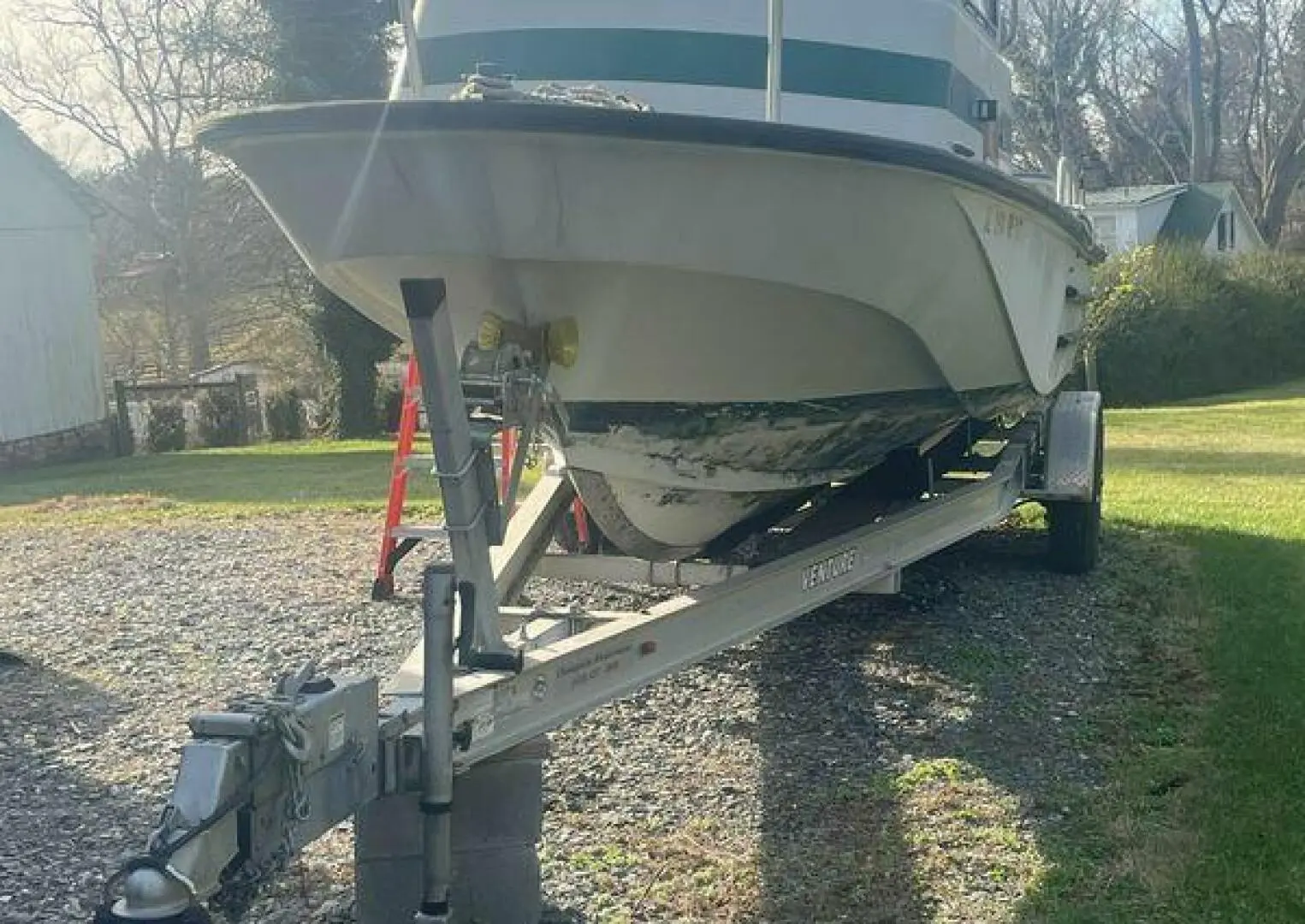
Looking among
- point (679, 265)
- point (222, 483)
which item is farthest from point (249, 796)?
point (222, 483)

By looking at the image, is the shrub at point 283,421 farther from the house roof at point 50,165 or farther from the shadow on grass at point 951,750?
the shadow on grass at point 951,750

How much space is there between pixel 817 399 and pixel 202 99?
25930 mm

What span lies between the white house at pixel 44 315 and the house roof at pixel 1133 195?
68.9 ft

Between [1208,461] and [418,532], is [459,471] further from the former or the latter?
[1208,461]

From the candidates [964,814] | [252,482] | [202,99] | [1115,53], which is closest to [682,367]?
[964,814]

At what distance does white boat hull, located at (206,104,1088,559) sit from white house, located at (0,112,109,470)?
1840 centimetres

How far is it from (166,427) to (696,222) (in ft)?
65.4

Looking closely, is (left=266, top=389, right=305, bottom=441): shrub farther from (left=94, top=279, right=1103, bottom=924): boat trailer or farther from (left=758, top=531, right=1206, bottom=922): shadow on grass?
(left=94, top=279, right=1103, bottom=924): boat trailer

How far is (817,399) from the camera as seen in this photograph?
4.62 meters

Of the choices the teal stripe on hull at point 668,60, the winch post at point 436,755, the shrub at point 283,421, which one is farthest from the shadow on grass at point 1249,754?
the shrub at point 283,421

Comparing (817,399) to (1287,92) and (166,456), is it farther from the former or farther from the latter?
(1287,92)

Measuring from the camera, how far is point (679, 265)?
379cm

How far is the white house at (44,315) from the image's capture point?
2123 centimetres

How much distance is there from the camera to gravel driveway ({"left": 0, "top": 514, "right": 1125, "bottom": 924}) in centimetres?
390
